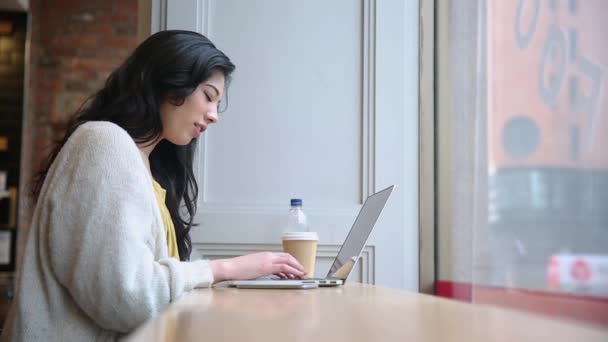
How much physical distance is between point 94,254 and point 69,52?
14.3ft

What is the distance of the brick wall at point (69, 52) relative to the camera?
5.11 metres

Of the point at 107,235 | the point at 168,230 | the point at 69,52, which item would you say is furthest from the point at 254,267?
the point at 69,52

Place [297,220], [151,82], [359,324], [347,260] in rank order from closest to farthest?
1. [359,324]
2. [151,82]
3. [347,260]
4. [297,220]

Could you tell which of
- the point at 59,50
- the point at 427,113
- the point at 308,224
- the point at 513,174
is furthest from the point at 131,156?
the point at 59,50

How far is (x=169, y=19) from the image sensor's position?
6.74 feet

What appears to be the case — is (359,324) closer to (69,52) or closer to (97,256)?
(97,256)

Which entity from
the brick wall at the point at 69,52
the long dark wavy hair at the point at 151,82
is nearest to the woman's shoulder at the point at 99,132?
the long dark wavy hair at the point at 151,82

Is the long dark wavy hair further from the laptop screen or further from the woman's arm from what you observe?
the laptop screen

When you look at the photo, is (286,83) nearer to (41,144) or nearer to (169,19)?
(169,19)

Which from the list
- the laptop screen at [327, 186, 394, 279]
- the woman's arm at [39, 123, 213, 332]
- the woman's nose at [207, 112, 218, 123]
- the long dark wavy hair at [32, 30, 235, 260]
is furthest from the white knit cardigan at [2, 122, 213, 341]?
the laptop screen at [327, 186, 394, 279]

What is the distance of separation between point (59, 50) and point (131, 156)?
4.27 metres

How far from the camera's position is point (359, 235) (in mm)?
1703

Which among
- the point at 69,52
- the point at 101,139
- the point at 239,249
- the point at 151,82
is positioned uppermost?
the point at 69,52

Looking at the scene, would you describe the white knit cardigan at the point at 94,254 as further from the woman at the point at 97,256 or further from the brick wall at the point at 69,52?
the brick wall at the point at 69,52
